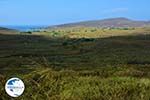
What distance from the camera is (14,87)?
8.02 m

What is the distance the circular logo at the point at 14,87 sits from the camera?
8.00 metres

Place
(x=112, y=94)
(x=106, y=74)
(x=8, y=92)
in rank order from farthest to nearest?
(x=106, y=74) < (x=112, y=94) < (x=8, y=92)

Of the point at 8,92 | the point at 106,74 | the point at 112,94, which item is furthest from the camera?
the point at 106,74

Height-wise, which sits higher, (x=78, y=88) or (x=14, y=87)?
(x=14, y=87)

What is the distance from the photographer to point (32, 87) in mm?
8812

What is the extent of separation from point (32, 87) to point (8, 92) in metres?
0.86

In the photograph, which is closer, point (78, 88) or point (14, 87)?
point (14, 87)

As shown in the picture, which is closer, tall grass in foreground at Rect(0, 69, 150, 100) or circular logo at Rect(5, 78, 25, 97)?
circular logo at Rect(5, 78, 25, 97)

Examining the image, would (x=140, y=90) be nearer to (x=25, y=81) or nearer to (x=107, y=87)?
(x=107, y=87)

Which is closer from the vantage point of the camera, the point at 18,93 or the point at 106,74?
the point at 18,93

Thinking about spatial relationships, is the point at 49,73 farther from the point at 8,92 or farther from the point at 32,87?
the point at 8,92

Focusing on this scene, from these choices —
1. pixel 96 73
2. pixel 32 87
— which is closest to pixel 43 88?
pixel 32 87

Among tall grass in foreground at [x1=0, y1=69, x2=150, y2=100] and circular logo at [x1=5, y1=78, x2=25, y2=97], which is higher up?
circular logo at [x1=5, y1=78, x2=25, y2=97]

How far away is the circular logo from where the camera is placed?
26.2ft
